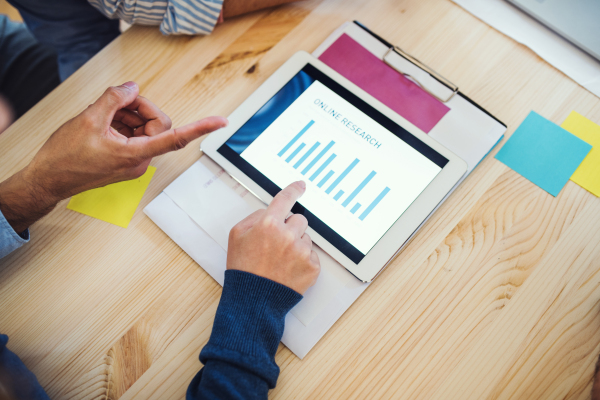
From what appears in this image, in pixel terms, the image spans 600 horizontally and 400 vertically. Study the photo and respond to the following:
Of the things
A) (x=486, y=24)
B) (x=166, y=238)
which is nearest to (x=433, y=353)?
(x=166, y=238)

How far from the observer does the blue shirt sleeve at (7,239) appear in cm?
53

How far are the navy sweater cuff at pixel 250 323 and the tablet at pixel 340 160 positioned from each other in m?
0.11

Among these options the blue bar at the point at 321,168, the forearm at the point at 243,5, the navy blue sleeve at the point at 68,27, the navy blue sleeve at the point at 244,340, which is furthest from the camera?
the navy blue sleeve at the point at 68,27

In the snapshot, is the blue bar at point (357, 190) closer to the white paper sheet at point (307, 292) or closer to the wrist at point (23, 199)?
the white paper sheet at point (307, 292)

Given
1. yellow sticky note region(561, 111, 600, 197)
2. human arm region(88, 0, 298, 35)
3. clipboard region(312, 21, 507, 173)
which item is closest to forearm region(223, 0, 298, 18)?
human arm region(88, 0, 298, 35)

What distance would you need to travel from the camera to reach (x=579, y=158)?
0.60 meters

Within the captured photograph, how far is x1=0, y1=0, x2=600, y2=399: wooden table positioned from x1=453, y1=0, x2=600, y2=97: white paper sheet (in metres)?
0.02

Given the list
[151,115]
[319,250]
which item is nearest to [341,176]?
[319,250]

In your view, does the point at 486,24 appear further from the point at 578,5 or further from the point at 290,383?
the point at 290,383

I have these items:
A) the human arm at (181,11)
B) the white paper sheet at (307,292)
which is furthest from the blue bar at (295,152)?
the human arm at (181,11)

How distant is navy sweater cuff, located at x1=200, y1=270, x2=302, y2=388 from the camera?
46 cm

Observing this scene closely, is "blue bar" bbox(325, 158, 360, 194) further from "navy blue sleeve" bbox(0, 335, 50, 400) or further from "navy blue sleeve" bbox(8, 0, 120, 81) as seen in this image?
"navy blue sleeve" bbox(8, 0, 120, 81)

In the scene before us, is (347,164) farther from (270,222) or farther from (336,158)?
(270,222)

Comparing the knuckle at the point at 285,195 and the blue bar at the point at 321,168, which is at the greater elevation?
the blue bar at the point at 321,168
